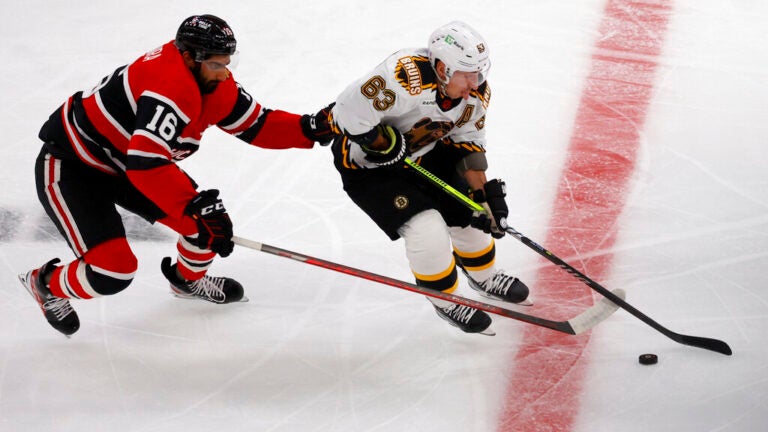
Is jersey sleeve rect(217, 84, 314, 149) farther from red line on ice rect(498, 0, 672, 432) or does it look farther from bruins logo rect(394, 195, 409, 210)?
red line on ice rect(498, 0, 672, 432)

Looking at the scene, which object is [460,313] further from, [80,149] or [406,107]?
[80,149]

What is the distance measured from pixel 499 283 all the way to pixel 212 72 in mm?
1315

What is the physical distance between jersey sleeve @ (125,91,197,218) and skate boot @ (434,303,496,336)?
1002 millimetres

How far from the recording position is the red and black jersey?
8.57 feet

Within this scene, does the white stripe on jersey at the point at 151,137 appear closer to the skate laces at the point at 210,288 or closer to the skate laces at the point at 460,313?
the skate laces at the point at 210,288

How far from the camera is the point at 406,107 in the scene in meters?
2.80

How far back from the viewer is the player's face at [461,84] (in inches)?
108

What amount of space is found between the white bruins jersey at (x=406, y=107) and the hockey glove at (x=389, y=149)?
0.16 ft

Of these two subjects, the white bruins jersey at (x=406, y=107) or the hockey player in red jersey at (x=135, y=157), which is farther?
the white bruins jersey at (x=406, y=107)

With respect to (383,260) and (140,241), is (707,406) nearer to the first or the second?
(383,260)

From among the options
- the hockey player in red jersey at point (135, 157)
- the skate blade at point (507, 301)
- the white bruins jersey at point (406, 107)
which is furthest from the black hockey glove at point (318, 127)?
the skate blade at point (507, 301)

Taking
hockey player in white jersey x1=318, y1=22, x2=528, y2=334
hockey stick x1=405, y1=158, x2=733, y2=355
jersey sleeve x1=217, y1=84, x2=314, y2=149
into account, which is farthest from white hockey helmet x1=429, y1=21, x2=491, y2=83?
jersey sleeve x1=217, y1=84, x2=314, y2=149

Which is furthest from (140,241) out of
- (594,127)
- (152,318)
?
(594,127)

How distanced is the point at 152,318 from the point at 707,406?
1933 millimetres
